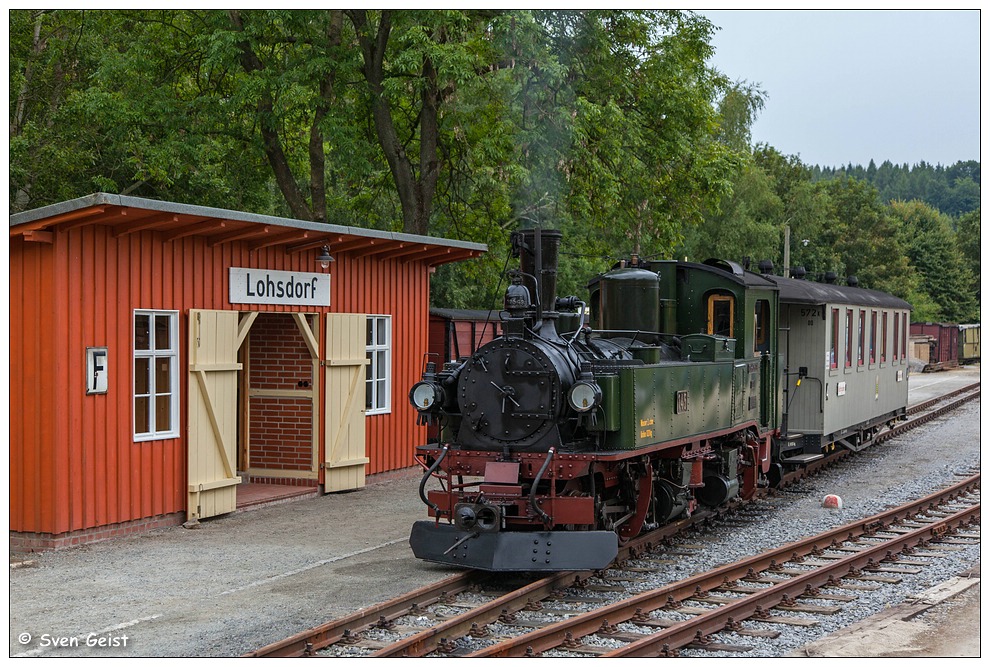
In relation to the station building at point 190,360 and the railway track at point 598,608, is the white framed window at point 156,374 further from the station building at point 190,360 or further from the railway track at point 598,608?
the railway track at point 598,608

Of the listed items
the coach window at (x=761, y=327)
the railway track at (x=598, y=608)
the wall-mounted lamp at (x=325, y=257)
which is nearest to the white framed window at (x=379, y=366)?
the wall-mounted lamp at (x=325, y=257)

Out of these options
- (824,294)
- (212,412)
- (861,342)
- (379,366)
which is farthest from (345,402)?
(861,342)

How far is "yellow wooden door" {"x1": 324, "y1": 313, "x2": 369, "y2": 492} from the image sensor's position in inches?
525

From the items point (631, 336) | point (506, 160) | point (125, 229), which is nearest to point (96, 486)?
point (125, 229)

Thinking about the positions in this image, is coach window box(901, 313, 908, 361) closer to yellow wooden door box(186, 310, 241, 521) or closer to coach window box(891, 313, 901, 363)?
coach window box(891, 313, 901, 363)

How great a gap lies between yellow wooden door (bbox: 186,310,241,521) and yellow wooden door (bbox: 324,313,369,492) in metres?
1.62

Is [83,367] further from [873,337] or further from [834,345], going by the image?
[873,337]

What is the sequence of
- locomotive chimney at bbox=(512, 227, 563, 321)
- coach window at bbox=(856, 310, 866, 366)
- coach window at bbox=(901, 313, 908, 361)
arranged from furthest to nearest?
coach window at bbox=(901, 313, 908, 361) < coach window at bbox=(856, 310, 866, 366) < locomotive chimney at bbox=(512, 227, 563, 321)

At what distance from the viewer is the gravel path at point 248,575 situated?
7.12 meters

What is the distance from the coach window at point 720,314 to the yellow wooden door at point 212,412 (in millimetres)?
5390

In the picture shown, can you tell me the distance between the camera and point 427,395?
9.46 metres

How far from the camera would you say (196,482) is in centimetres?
1138

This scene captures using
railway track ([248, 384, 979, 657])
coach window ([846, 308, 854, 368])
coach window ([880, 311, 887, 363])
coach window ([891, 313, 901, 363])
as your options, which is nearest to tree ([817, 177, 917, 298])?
coach window ([891, 313, 901, 363])

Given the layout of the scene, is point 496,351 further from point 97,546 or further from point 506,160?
point 506,160
